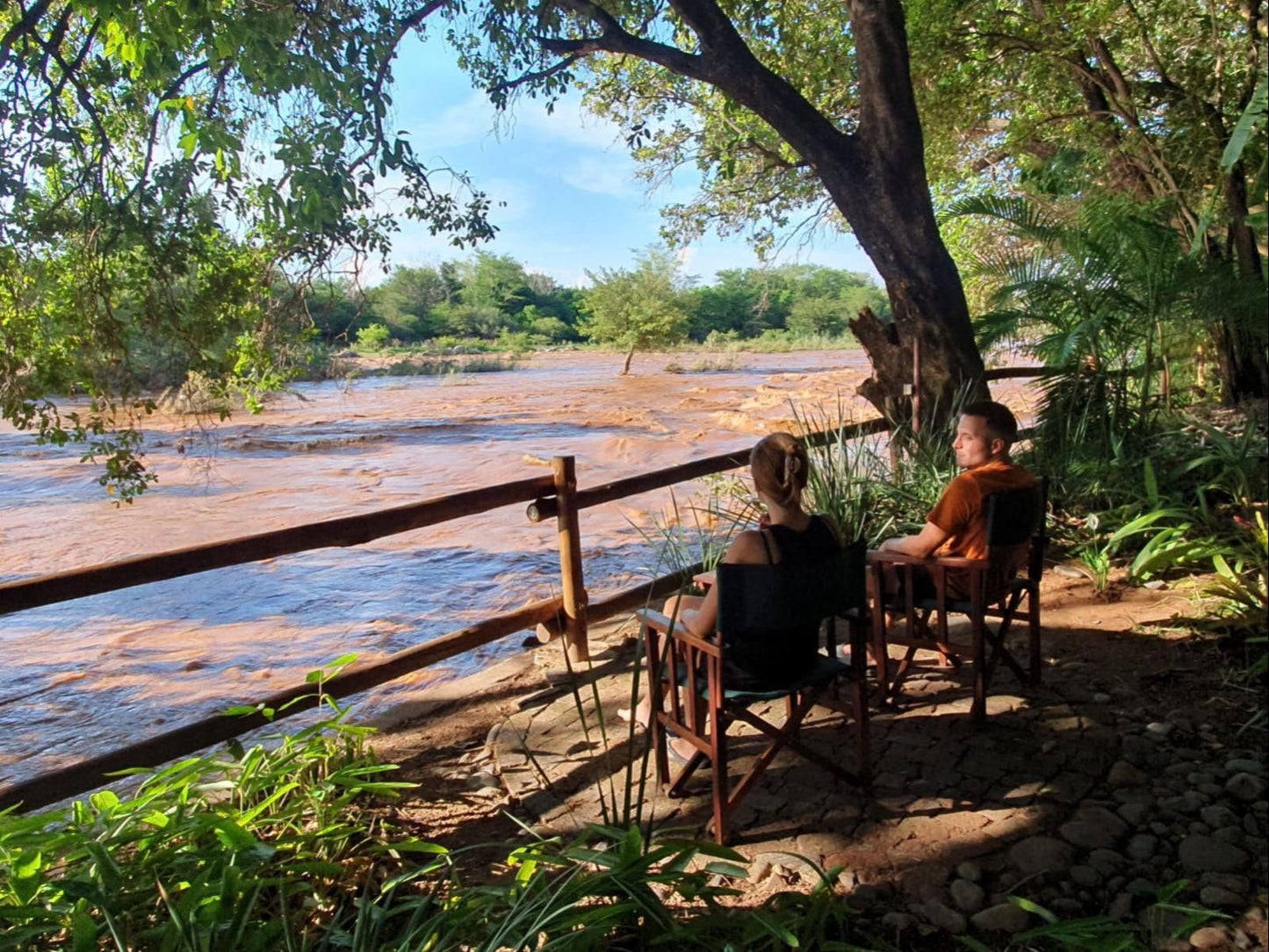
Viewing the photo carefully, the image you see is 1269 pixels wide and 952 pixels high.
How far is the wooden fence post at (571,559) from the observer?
4523 mm

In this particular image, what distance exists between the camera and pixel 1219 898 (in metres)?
2.26

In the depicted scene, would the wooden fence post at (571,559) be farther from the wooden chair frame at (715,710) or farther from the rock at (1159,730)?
the rock at (1159,730)

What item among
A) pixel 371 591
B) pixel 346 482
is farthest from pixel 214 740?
pixel 346 482

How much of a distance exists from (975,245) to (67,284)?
1078 cm

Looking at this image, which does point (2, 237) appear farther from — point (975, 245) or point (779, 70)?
point (975, 245)

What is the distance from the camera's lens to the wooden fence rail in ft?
9.68

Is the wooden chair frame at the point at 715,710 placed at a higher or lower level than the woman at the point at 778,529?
lower

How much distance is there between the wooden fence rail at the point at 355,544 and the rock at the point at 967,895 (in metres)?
1.57

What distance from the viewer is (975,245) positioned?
12.0m

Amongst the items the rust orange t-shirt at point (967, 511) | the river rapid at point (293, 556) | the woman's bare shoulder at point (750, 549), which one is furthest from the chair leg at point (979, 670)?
the river rapid at point (293, 556)

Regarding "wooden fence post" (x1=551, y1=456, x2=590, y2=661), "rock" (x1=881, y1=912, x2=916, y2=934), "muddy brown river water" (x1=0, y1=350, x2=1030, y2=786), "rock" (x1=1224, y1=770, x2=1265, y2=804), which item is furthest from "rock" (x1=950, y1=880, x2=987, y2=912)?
"muddy brown river water" (x1=0, y1=350, x2=1030, y2=786)

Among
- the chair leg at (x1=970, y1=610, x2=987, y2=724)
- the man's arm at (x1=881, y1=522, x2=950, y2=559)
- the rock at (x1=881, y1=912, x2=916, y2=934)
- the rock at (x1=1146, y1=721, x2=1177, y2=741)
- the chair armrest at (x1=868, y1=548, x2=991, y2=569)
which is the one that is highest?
the man's arm at (x1=881, y1=522, x2=950, y2=559)

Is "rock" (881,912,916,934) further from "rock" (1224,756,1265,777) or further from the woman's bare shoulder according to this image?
"rock" (1224,756,1265,777)

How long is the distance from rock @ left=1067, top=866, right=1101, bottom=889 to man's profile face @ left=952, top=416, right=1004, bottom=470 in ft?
5.31
